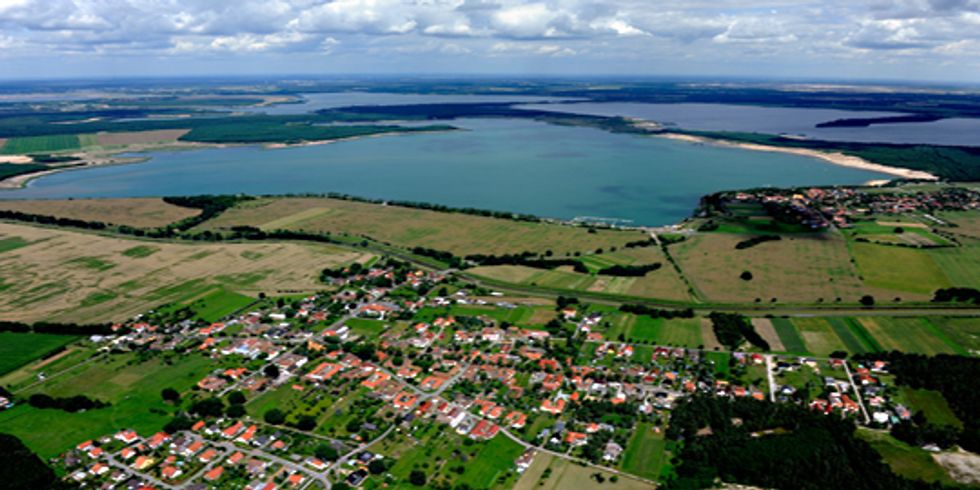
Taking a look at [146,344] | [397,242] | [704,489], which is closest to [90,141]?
[397,242]

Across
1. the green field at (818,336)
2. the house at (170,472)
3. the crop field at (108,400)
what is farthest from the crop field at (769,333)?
the crop field at (108,400)

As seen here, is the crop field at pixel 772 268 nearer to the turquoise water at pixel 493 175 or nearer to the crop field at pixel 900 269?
the crop field at pixel 900 269

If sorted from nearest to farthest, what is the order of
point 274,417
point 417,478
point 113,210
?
1. point 417,478
2. point 274,417
3. point 113,210

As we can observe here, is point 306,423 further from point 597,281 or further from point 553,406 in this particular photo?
point 597,281

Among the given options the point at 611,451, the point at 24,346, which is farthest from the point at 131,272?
the point at 611,451

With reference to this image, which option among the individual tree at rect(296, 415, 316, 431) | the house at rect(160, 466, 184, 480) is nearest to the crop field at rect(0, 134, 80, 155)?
the house at rect(160, 466, 184, 480)

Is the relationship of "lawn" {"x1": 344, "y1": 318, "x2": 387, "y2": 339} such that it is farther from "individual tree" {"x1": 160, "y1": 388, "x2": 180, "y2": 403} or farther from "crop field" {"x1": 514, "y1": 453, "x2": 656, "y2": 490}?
"crop field" {"x1": 514, "y1": 453, "x2": 656, "y2": 490}
